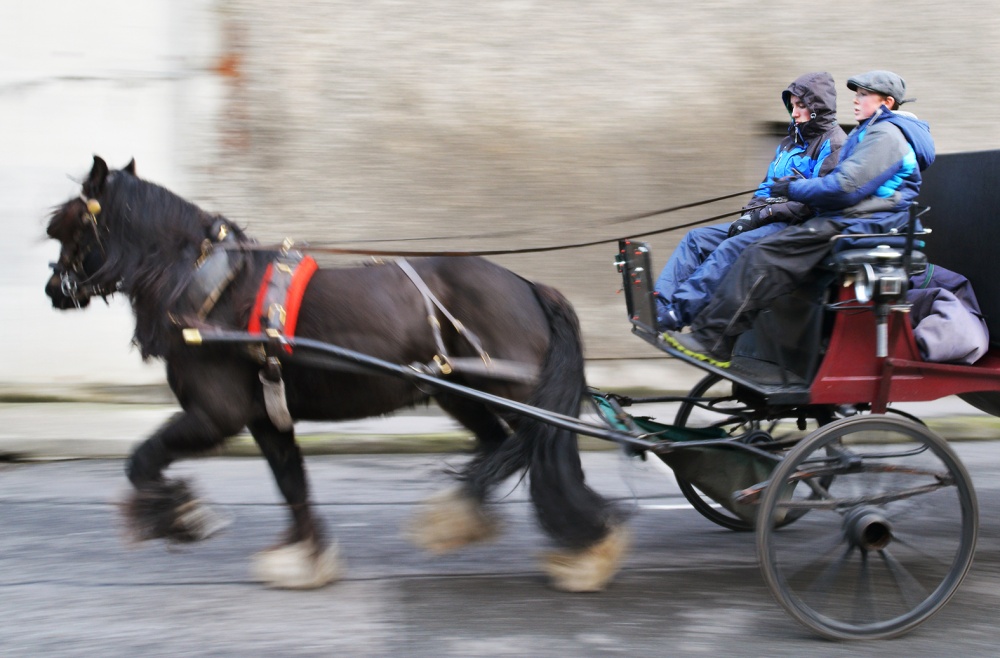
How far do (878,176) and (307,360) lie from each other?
218cm

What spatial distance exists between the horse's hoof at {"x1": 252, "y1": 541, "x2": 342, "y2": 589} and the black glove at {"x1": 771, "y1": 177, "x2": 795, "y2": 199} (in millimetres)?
2244

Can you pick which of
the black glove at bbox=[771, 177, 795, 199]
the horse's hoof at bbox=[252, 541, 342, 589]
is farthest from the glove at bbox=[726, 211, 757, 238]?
the horse's hoof at bbox=[252, 541, 342, 589]

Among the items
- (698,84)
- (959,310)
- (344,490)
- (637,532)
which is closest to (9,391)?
(344,490)

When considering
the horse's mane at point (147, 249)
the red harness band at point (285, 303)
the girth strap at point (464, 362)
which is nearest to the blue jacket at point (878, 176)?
the girth strap at point (464, 362)

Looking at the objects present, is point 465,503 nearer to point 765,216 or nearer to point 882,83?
point 765,216

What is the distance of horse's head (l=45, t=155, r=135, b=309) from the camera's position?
11.8 ft

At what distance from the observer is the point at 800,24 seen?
7.14 meters

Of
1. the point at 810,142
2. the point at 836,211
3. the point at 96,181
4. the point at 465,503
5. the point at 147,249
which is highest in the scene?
the point at 96,181

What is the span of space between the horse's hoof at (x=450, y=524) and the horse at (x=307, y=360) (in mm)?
24

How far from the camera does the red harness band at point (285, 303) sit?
137 inches

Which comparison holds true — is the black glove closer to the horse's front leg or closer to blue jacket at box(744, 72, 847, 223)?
blue jacket at box(744, 72, 847, 223)

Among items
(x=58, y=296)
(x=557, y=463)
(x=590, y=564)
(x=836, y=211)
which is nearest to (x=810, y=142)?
(x=836, y=211)

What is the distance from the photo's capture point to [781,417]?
152 inches

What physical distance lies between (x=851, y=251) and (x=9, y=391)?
5.90m
